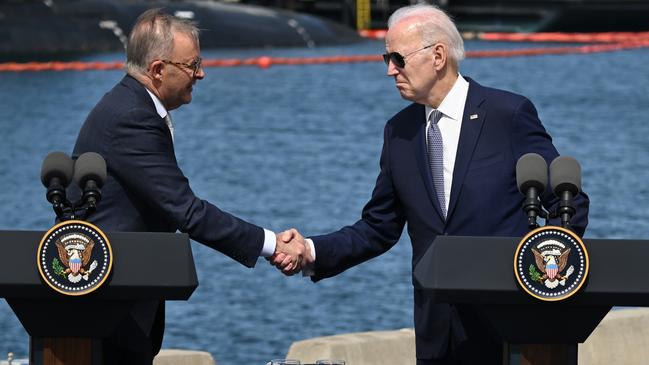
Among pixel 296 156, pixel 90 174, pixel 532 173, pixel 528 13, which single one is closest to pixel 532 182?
pixel 532 173

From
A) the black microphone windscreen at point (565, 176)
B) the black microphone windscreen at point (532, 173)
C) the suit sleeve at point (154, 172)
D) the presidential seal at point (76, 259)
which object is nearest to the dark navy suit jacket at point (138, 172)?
the suit sleeve at point (154, 172)

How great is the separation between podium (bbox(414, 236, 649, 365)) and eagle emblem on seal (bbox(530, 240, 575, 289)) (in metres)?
0.07

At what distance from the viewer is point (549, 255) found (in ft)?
16.4

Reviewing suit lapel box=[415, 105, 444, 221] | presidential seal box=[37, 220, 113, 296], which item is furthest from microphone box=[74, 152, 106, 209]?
suit lapel box=[415, 105, 444, 221]

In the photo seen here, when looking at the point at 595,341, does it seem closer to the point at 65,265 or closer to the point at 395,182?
the point at 395,182

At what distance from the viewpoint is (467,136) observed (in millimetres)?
6199

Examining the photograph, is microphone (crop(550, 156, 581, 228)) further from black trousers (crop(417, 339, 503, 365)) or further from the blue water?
the blue water

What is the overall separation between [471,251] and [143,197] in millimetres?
1555

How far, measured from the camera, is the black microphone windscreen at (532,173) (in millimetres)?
5195

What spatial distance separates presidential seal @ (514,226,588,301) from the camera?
4.99 m

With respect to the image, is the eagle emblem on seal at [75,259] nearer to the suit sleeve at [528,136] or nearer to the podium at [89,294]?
the podium at [89,294]

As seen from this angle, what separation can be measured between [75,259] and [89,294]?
5.0 inches

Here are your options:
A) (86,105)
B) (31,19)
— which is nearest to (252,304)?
(86,105)

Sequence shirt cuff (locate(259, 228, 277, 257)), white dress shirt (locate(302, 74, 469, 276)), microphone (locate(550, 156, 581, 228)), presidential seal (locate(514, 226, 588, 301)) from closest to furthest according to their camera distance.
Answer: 1. presidential seal (locate(514, 226, 588, 301))
2. microphone (locate(550, 156, 581, 228))
3. white dress shirt (locate(302, 74, 469, 276))
4. shirt cuff (locate(259, 228, 277, 257))
